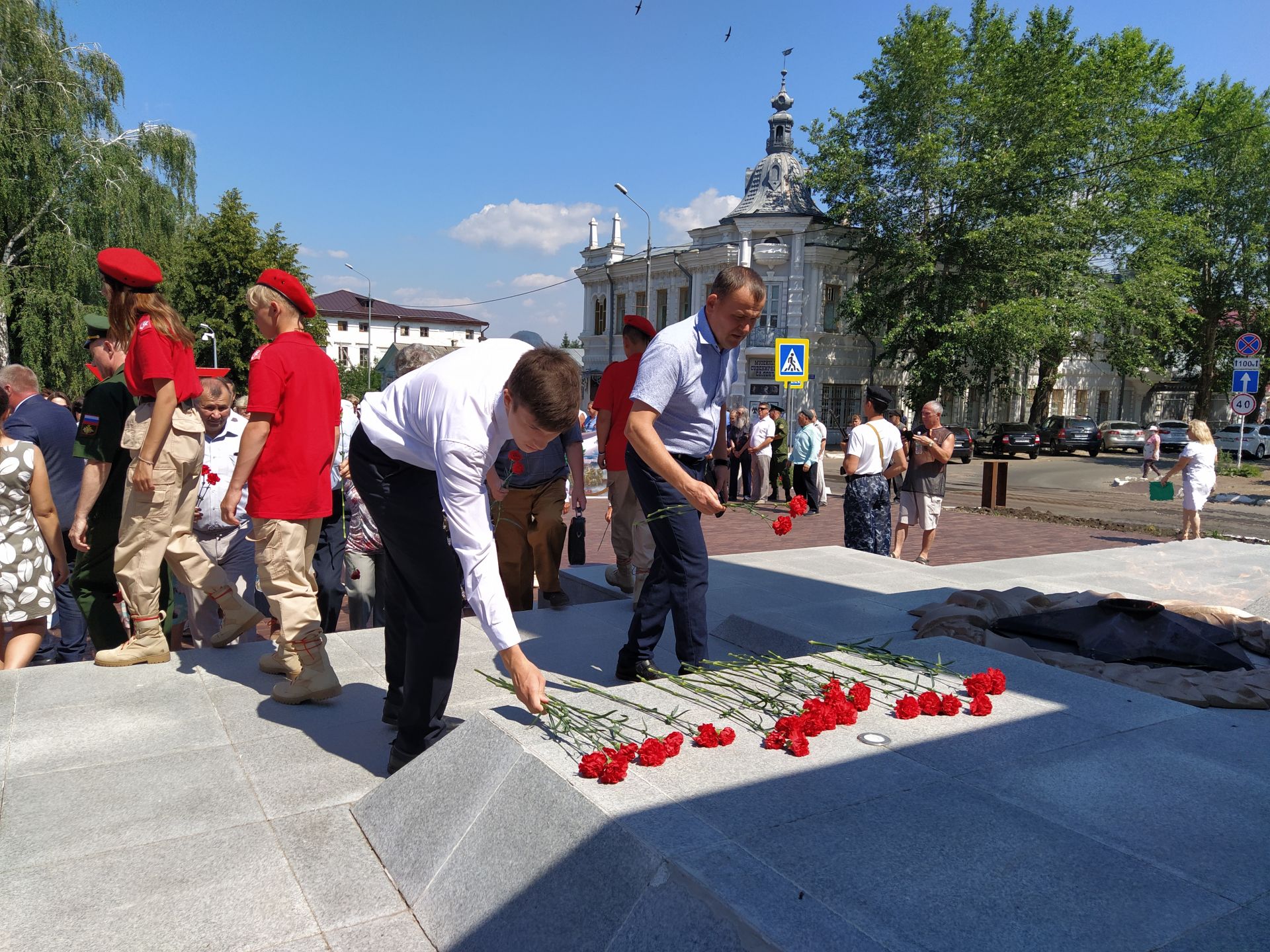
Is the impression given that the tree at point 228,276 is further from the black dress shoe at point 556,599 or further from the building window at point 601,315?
the black dress shoe at point 556,599

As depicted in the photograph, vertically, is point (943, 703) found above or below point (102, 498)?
below

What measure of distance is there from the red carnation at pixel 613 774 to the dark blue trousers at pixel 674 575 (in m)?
1.35

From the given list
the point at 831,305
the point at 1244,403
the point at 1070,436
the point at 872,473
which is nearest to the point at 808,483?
the point at 872,473

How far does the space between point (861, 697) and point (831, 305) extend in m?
38.8

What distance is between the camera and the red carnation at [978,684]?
363cm

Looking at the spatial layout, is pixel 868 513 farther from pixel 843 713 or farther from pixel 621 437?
pixel 843 713

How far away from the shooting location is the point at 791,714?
3389 millimetres

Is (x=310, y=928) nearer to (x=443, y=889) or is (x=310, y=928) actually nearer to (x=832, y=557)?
(x=443, y=889)

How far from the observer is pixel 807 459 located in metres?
15.2

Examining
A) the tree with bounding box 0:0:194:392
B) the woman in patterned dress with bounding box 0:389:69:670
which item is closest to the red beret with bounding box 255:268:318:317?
the woman in patterned dress with bounding box 0:389:69:670

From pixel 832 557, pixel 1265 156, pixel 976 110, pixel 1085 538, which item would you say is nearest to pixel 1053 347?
pixel 976 110

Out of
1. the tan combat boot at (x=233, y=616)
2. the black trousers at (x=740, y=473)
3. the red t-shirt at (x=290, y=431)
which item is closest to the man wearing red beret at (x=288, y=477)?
the red t-shirt at (x=290, y=431)

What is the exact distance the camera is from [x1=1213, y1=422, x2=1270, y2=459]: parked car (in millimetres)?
36469

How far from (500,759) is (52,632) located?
4152mm
